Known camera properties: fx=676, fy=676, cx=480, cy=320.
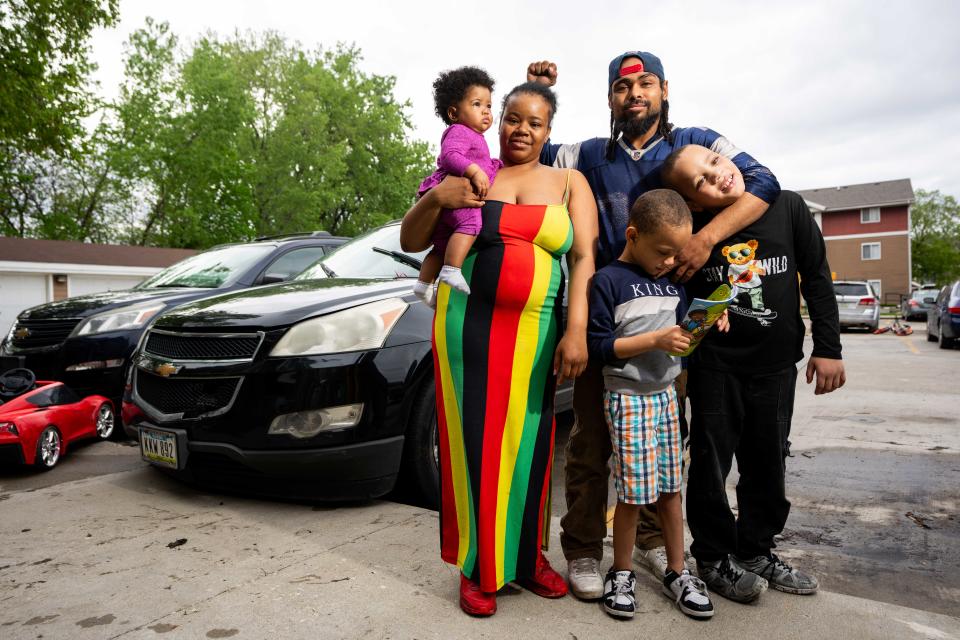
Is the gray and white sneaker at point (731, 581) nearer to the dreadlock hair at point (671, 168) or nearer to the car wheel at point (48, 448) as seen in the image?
the dreadlock hair at point (671, 168)

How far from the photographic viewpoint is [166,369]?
11.8ft

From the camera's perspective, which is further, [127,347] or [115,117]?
[115,117]

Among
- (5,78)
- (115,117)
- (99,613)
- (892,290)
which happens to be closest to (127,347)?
(99,613)

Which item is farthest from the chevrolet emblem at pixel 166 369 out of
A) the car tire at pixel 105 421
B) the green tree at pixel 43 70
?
the green tree at pixel 43 70

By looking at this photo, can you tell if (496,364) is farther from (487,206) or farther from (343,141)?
(343,141)

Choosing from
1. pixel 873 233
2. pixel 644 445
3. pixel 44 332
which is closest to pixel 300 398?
pixel 644 445

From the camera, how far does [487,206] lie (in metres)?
2.35

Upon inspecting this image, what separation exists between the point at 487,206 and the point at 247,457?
1.76 metres

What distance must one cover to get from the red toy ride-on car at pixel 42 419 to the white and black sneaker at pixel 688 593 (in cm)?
410

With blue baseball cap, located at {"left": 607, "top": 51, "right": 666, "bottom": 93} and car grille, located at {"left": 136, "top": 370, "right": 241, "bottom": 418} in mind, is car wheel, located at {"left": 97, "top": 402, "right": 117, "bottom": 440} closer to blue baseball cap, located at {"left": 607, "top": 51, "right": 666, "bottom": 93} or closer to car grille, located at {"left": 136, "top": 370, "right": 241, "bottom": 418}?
car grille, located at {"left": 136, "top": 370, "right": 241, "bottom": 418}

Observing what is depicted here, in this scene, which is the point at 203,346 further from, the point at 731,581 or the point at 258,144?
the point at 258,144

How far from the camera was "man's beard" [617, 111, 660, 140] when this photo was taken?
8.25ft

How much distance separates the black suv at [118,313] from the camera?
Result: 5.70 metres

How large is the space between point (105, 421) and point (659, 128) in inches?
191
